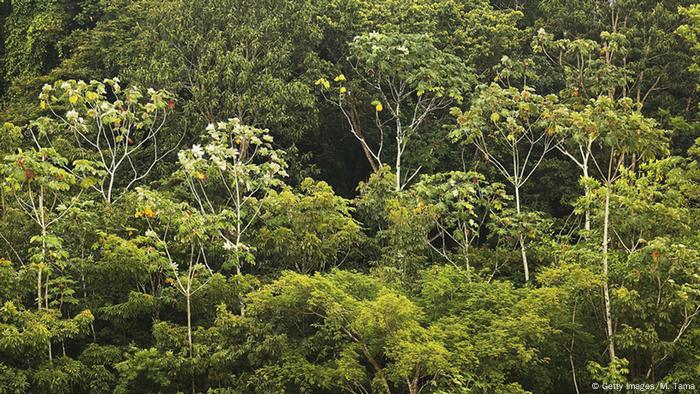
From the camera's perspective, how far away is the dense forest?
965 cm

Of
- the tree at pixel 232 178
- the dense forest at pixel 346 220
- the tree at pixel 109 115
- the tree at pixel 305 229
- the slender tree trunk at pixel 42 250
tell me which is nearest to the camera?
the dense forest at pixel 346 220

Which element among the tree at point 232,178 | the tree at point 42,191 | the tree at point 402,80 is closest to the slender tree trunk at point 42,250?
the tree at point 42,191

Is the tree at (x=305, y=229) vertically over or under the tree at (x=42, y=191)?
under

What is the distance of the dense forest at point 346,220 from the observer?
9.65 m

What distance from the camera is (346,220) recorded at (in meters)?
11.8

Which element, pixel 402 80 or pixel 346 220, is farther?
pixel 402 80

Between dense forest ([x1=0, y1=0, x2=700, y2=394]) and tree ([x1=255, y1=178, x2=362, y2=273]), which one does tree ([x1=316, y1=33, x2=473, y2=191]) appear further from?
tree ([x1=255, y1=178, x2=362, y2=273])

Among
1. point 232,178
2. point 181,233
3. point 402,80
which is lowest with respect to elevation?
point 181,233

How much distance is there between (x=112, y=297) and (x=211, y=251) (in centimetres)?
146

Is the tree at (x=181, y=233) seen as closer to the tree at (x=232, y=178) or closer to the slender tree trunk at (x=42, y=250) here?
the tree at (x=232, y=178)

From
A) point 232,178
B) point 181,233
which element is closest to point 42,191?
point 181,233

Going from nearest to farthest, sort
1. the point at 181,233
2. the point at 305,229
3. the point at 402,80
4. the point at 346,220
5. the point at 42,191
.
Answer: the point at 42,191 → the point at 181,233 → the point at 305,229 → the point at 346,220 → the point at 402,80

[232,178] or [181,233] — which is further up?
[232,178]

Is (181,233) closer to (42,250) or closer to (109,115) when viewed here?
(42,250)
